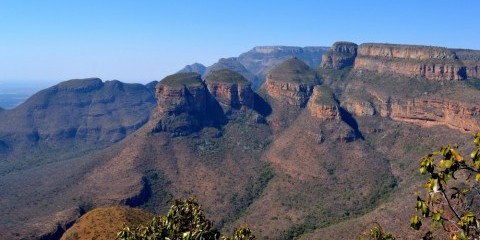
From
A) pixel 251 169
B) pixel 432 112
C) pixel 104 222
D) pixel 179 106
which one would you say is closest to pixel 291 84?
pixel 179 106

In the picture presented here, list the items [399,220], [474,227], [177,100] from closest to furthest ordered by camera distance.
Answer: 1. [474,227]
2. [399,220]
3. [177,100]

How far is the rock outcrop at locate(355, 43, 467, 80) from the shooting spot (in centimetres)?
12631

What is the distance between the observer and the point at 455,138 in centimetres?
10719

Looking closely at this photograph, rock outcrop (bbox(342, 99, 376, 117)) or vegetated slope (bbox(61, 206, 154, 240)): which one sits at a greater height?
rock outcrop (bbox(342, 99, 376, 117))

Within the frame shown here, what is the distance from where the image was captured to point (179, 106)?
132875mm

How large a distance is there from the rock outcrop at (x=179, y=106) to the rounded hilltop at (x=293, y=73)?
1190 inches

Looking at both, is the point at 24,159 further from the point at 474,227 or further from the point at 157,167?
the point at 474,227

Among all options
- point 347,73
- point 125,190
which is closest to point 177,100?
point 125,190

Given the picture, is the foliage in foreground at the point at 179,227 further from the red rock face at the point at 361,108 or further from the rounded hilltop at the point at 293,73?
the rounded hilltop at the point at 293,73

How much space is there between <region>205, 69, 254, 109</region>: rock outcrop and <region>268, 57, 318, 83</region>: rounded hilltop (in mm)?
12168

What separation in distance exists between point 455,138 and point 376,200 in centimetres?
2526

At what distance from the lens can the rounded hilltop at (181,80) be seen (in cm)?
13512

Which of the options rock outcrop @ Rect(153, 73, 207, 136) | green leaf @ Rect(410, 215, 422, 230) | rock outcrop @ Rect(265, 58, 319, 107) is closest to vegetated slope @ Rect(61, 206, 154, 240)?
green leaf @ Rect(410, 215, 422, 230)

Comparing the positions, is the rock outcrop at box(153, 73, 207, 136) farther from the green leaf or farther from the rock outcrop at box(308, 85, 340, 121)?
the green leaf
